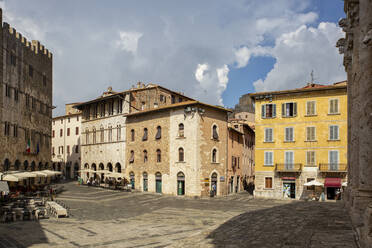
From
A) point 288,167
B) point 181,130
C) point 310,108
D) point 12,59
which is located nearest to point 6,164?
point 12,59

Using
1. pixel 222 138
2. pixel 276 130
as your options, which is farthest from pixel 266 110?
pixel 222 138

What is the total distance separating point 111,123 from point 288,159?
24929 mm

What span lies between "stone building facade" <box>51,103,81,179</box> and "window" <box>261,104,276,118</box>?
39948 mm

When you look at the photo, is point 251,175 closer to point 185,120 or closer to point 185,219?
point 185,120

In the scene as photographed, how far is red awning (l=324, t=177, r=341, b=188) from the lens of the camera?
32.8 meters

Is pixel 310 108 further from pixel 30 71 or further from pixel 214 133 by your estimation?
pixel 30 71

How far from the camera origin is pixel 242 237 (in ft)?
42.8

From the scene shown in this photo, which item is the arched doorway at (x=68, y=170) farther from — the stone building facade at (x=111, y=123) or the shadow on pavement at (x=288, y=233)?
the shadow on pavement at (x=288, y=233)

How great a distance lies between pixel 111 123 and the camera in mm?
48188

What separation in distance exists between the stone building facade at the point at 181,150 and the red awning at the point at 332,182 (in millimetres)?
11568

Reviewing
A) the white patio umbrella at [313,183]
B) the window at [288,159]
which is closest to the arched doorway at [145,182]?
the window at [288,159]

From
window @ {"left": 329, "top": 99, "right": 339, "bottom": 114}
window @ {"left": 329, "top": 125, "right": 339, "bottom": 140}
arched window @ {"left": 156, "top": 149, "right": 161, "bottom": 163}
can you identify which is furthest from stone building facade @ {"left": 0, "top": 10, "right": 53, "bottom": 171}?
window @ {"left": 329, "top": 99, "right": 339, "bottom": 114}

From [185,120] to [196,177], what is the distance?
644cm

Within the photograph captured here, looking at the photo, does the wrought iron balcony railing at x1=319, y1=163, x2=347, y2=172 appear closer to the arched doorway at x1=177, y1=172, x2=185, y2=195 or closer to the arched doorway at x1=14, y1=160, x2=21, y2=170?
the arched doorway at x1=177, y1=172, x2=185, y2=195
